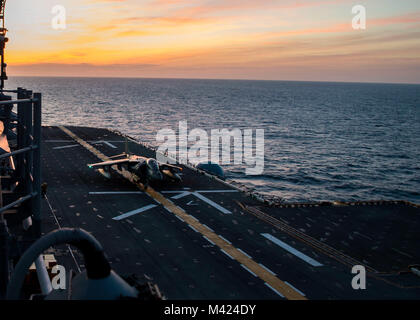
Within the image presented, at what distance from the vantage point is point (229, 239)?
29.8 metres

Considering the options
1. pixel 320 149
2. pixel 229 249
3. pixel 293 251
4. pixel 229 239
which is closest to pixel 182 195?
pixel 229 239

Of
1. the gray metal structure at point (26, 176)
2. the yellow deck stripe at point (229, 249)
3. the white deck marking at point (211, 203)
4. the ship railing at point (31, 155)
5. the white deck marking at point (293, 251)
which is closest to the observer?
the gray metal structure at point (26, 176)

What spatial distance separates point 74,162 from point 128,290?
50433 millimetres

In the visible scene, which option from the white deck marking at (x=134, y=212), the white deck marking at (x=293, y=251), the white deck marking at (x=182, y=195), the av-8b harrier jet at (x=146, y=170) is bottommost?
the white deck marking at (x=293, y=251)

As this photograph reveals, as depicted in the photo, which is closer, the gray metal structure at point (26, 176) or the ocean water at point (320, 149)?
the gray metal structure at point (26, 176)

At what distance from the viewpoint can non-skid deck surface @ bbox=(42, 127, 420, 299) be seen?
2334 centimetres

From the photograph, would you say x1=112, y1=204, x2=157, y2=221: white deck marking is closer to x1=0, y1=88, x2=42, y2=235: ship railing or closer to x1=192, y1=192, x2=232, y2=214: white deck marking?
x1=192, y1=192, x2=232, y2=214: white deck marking

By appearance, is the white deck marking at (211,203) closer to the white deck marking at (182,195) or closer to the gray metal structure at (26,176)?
the white deck marking at (182,195)

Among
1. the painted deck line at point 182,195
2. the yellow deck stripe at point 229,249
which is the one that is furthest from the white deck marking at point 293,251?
the painted deck line at point 182,195

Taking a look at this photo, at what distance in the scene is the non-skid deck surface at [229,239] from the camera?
23.3 meters

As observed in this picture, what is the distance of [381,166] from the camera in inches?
3258

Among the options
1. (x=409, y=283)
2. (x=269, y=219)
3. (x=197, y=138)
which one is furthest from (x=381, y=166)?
(x=409, y=283)
